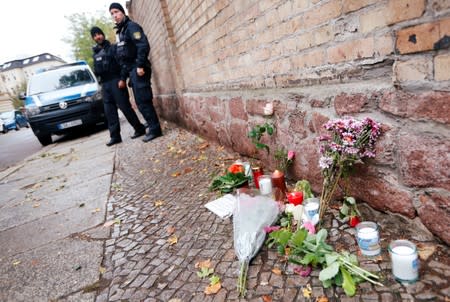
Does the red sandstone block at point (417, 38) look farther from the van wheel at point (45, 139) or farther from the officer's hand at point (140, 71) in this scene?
the van wheel at point (45, 139)

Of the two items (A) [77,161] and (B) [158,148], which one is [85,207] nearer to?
(B) [158,148]

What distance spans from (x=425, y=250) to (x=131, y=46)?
4675mm

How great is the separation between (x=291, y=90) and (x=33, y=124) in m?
7.55

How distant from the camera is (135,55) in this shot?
4914 millimetres

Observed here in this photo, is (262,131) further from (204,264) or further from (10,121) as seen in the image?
(10,121)

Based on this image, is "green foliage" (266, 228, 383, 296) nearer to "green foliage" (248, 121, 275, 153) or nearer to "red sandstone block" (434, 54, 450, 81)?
"red sandstone block" (434, 54, 450, 81)

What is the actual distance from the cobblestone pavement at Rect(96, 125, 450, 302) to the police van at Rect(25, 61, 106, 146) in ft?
17.5

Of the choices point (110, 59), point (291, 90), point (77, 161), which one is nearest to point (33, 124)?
point (77, 161)

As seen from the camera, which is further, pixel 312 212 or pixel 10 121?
pixel 10 121

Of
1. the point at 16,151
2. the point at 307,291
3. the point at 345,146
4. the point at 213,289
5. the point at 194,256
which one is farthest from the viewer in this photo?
the point at 16,151

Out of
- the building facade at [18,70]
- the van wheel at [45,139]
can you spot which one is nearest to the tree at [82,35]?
the van wheel at [45,139]

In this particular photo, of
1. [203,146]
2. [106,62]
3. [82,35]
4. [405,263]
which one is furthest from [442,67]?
[82,35]

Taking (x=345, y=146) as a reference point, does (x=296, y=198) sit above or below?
below

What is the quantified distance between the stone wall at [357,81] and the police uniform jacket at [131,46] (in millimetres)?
1716
